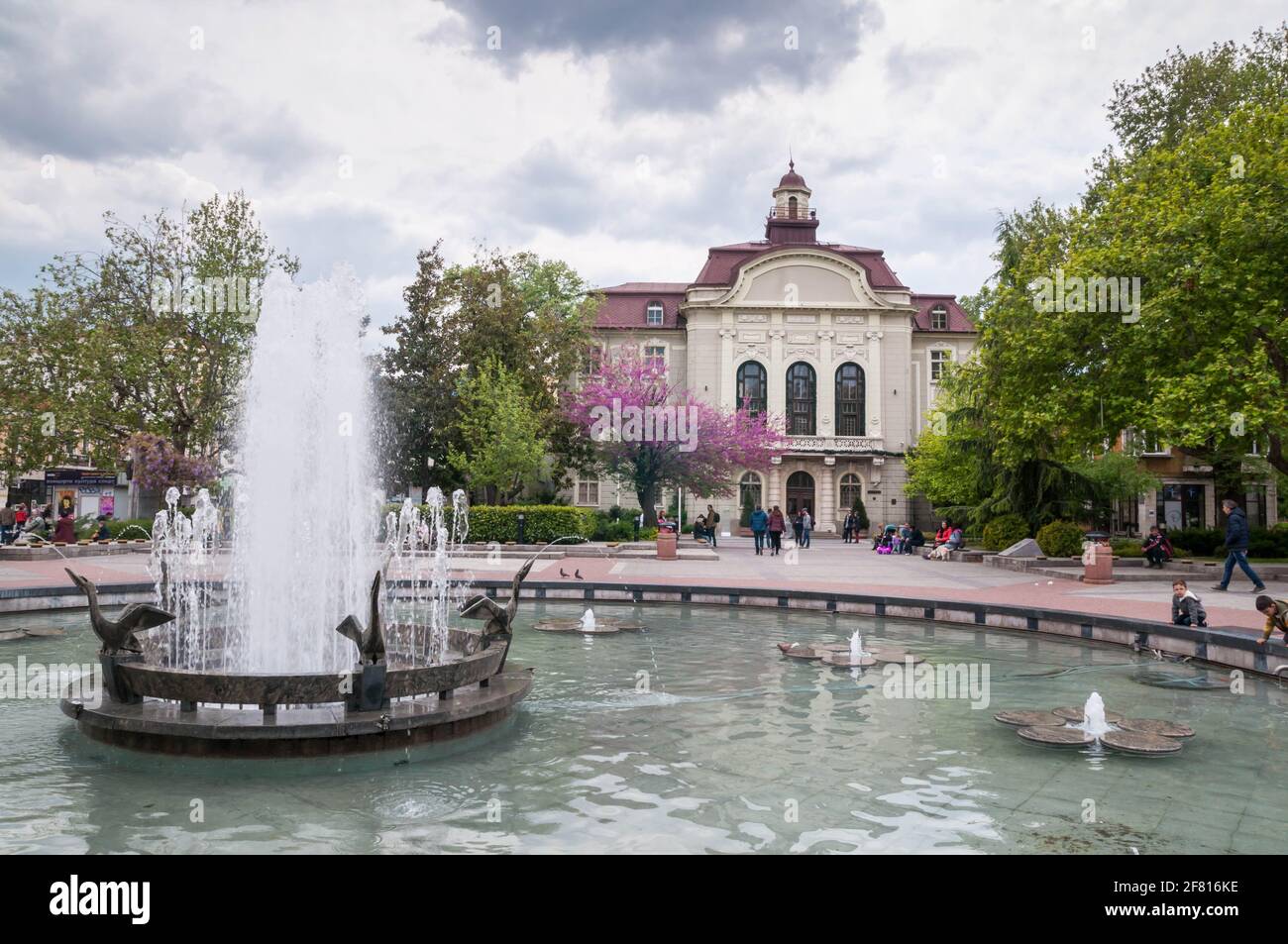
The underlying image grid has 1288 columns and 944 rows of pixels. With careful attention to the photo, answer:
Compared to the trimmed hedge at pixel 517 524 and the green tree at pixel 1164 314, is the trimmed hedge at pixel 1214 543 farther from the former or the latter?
the trimmed hedge at pixel 517 524

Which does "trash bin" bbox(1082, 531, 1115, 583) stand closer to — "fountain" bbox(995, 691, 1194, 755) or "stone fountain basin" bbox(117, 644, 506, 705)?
"fountain" bbox(995, 691, 1194, 755)

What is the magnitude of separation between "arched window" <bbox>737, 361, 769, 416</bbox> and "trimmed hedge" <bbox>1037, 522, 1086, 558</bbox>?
29649 millimetres

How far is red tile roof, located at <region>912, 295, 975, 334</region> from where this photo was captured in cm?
5763

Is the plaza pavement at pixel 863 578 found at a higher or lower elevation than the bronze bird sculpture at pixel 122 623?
lower

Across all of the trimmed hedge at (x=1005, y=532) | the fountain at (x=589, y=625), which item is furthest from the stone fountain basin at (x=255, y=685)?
the trimmed hedge at (x=1005, y=532)

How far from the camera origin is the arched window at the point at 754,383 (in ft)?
179

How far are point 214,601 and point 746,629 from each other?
778 centimetres

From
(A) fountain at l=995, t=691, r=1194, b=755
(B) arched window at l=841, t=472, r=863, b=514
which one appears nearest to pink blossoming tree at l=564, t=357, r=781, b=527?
(B) arched window at l=841, t=472, r=863, b=514

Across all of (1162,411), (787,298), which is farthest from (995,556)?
(787,298)

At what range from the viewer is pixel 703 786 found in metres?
6.57

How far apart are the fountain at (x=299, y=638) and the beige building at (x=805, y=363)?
39293 millimetres

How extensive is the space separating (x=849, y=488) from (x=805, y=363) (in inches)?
314

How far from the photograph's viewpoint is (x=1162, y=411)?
20281 mm
